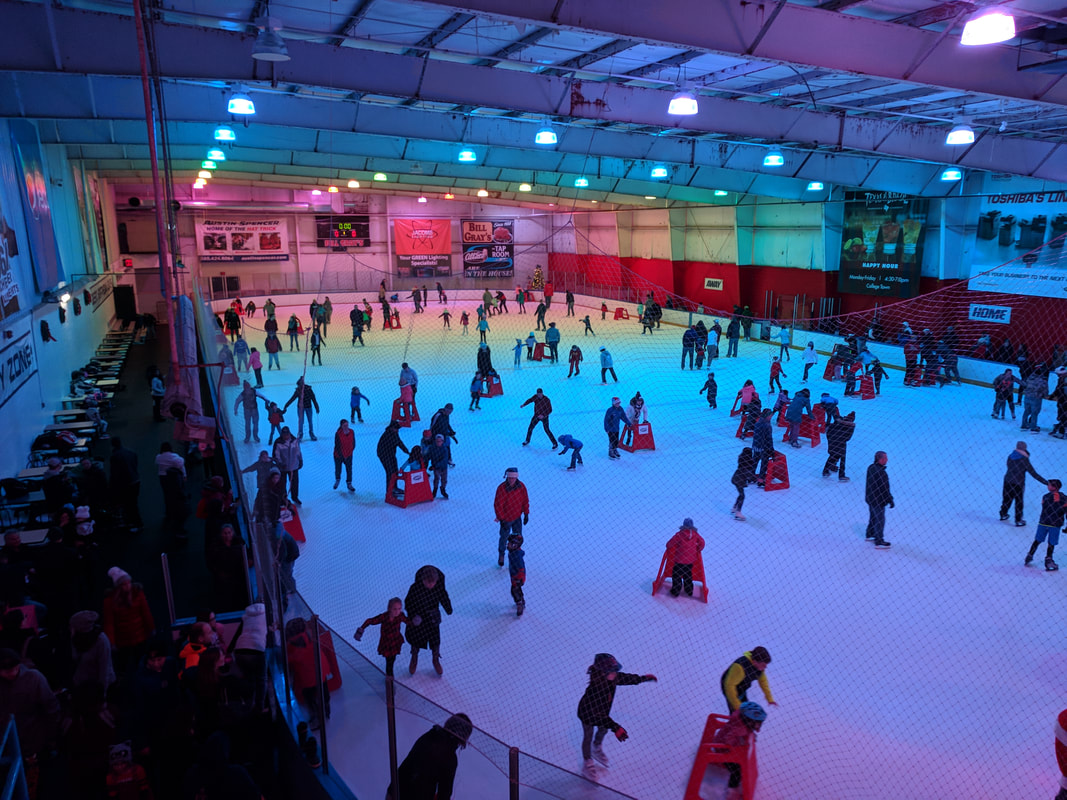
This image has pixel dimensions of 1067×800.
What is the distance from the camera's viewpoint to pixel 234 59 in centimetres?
876

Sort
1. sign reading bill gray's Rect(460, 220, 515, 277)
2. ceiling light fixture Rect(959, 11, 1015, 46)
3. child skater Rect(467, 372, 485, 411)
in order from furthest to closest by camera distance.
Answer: sign reading bill gray's Rect(460, 220, 515, 277) < child skater Rect(467, 372, 485, 411) < ceiling light fixture Rect(959, 11, 1015, 46)

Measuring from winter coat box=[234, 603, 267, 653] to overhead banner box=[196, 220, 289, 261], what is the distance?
35063 millimetres

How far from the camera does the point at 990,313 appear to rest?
19906 mm

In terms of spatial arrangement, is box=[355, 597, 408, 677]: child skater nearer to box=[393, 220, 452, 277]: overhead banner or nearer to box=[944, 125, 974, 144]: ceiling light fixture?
box=[944, 125, 974, 144]: ceiling light fixture

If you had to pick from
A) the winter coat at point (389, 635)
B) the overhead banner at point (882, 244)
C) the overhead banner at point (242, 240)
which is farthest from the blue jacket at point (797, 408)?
the overhead banner at point (242, 240)

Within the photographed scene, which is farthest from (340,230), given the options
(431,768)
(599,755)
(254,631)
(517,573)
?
(431,768)

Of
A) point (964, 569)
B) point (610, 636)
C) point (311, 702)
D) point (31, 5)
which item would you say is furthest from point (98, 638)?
point (964, 569)

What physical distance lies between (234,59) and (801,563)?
897cm

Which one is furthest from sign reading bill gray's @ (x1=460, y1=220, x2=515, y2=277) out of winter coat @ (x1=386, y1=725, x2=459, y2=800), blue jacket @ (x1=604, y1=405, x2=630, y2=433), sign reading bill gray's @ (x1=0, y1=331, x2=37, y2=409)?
winter coat @ (x1=386, y1=725, x2=459, y2=800)

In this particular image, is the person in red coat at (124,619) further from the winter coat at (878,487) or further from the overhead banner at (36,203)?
the overhead banner at (36,203)

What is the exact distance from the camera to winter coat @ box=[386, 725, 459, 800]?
4.00 m

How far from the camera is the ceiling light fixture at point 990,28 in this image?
530 cm

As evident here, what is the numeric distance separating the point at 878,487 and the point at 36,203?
16082 millimetres

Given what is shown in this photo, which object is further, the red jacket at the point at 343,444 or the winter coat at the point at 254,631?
the red jacket at the point at 343,444
